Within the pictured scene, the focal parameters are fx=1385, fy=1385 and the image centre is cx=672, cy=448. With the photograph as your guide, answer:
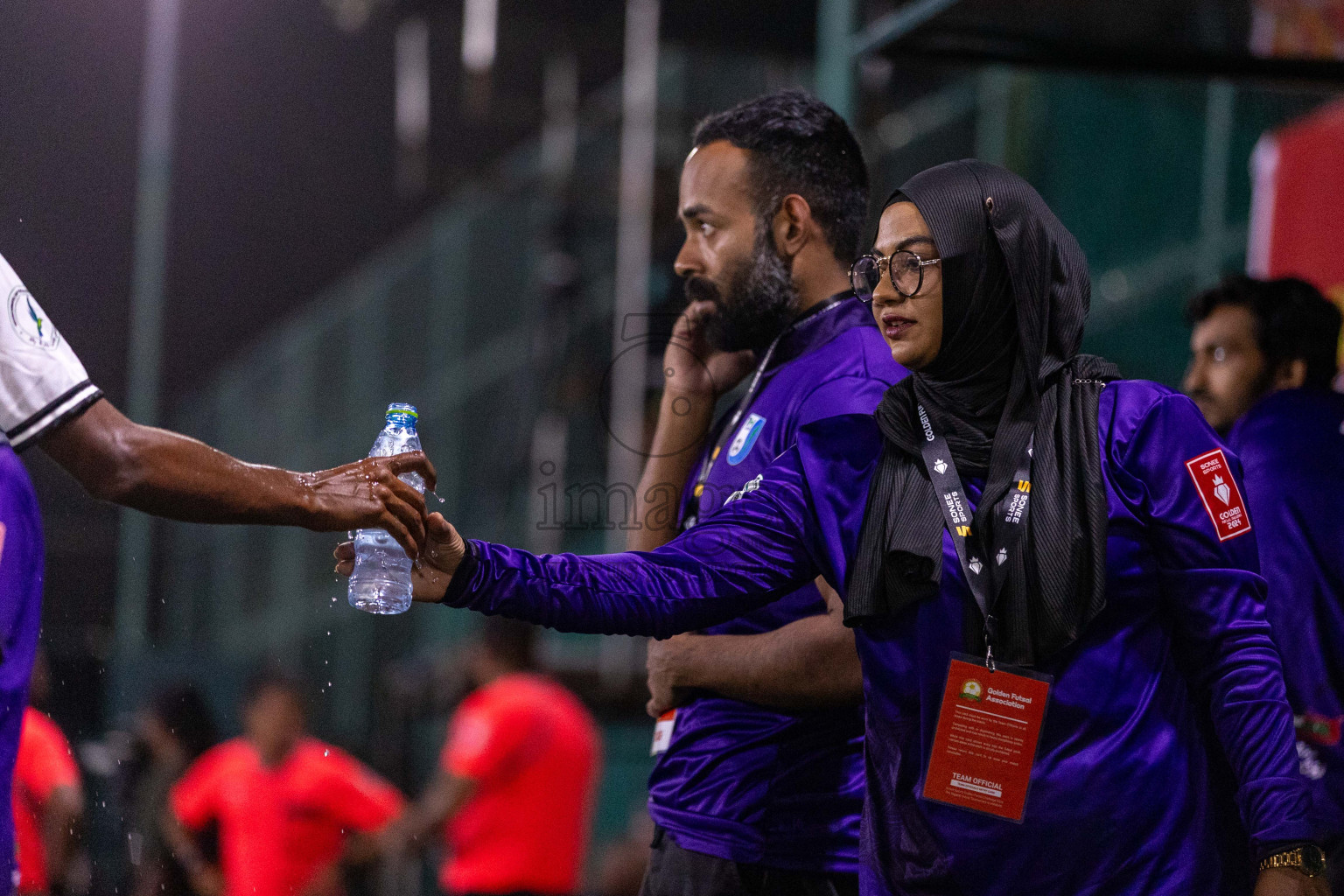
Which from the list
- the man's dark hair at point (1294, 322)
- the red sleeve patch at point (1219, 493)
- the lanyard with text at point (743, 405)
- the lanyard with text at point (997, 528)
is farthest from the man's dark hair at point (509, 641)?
the red sleeve patch at point (1219, 493)

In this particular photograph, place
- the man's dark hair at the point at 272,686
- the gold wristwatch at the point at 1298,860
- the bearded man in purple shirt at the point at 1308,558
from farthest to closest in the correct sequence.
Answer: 1. the man's dark hair at the point at 272,686
2. the bearded man in purple shirt at the point at 1308,558
3. the gold wristwatch at the point at 1298,860

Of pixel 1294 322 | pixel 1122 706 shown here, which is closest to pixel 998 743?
pixel 1122 706

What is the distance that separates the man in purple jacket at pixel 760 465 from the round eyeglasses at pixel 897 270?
25 cm

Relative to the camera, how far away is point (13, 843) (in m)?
2.32

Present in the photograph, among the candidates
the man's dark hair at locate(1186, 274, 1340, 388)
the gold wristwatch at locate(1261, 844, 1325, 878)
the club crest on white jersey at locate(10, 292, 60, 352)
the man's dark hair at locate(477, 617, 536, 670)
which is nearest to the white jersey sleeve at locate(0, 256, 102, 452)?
the club crest on white jersey at locate(10, 292, 60, 352)

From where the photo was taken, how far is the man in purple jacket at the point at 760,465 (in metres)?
2.68

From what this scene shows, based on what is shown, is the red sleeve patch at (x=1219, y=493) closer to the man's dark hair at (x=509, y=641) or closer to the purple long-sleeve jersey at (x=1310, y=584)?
the purple long-sleeve jersey at (x=1310, y=584)

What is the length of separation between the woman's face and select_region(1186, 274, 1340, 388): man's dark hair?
68.7 inches

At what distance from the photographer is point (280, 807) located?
20.0 ft

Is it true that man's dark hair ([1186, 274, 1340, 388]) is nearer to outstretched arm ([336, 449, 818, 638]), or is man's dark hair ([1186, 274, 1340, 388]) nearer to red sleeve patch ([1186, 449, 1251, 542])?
red sleeve patch ([1186, 449, 1251, 542])

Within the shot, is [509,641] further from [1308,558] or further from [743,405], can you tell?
[1308,558]

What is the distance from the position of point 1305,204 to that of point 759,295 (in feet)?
10.1

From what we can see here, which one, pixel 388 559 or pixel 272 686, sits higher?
pixel 388 559

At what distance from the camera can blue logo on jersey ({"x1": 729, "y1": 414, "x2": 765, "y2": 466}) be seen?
2.77 meters
